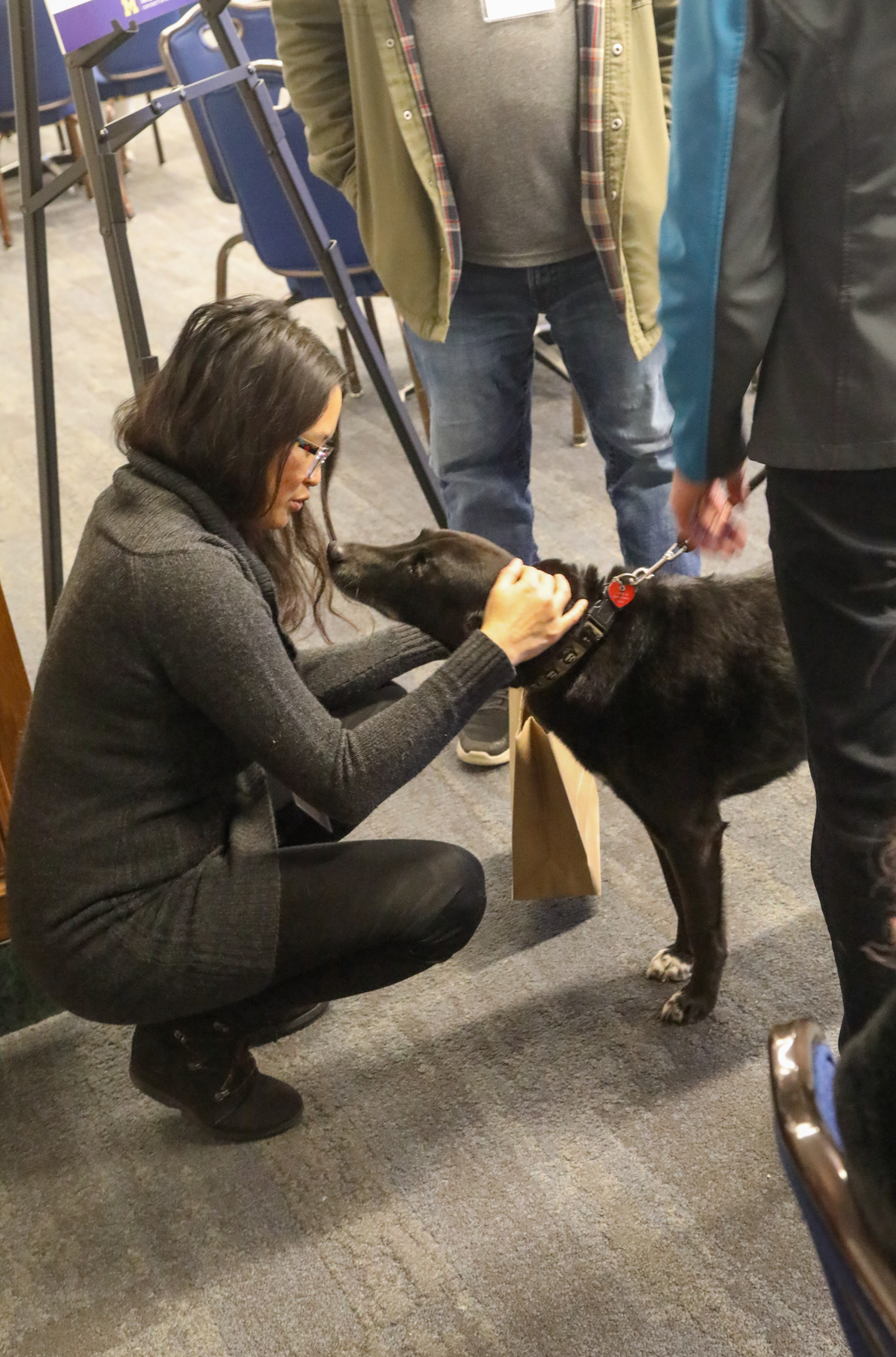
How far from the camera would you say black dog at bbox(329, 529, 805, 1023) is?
1.74 metres

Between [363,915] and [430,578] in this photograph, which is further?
[430,578]

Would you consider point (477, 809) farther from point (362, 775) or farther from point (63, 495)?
point (63, 495)

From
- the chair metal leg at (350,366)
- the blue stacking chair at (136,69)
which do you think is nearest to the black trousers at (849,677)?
the chair metal leg at (350,366)

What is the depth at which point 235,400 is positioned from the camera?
4.88 ft

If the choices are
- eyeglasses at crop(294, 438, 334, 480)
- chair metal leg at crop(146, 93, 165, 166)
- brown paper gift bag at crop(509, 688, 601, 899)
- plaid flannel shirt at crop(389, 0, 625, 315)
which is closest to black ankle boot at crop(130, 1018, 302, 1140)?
brown paper gift bag at crop(509, 688, 601, 899)

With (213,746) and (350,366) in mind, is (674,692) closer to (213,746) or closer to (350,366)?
(213,746)

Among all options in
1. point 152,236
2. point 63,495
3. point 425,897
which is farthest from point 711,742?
point 152,236

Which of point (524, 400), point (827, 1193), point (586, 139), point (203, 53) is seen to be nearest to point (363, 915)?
point (827, 1193)

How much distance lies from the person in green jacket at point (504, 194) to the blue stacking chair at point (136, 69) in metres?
3.63

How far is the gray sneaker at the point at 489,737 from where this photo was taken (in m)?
2.50

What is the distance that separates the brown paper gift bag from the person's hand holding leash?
1.48 ft

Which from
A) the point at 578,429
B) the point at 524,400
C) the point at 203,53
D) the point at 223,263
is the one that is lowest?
the point at 578,429

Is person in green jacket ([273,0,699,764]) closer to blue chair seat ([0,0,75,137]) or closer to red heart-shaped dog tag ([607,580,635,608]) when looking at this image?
red heart-shaped dog tag ([607,580,635,608])

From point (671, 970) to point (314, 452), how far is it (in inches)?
38.9
